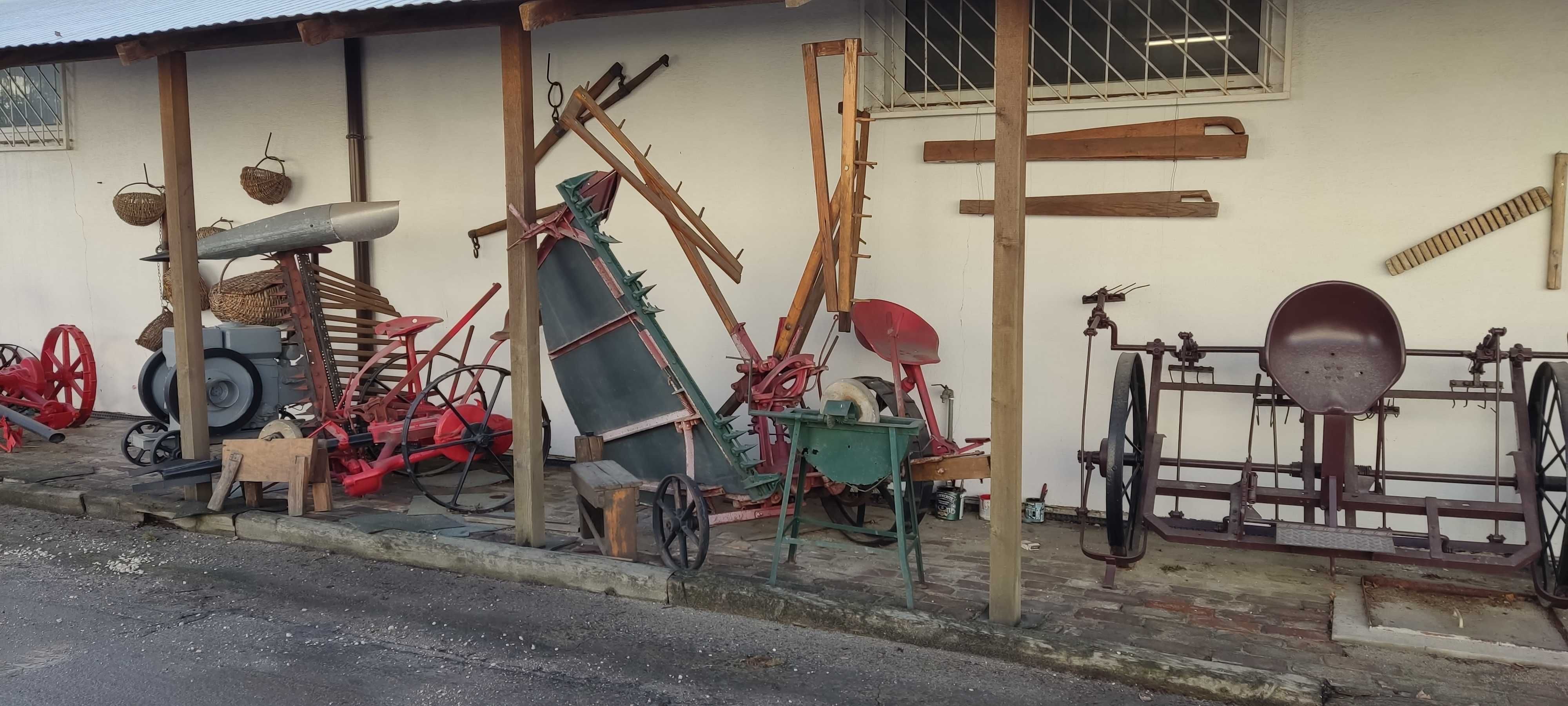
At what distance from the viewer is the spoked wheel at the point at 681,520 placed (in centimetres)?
499

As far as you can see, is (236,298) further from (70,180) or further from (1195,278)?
(1195,278)

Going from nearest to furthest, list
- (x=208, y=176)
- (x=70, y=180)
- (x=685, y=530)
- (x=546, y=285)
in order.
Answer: (x=685, y=530), (x=546, y=285), (x=208, y=176), (x=70, y=180)

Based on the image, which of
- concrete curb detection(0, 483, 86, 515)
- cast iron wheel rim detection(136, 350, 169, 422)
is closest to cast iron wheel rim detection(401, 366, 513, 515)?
concrete curb detection(0, 483, 86, 515)

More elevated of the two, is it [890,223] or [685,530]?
[890,223]

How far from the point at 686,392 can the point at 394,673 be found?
6.77 feet

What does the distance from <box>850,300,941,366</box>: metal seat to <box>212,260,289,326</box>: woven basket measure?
4.25m

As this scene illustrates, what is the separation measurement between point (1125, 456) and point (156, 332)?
26.7ft

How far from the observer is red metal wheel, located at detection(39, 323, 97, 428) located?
29.2ft

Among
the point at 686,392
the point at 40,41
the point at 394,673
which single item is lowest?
the point at 394,673

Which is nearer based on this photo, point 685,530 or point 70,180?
point 685,530

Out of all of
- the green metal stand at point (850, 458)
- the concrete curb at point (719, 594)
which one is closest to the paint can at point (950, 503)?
the green metal stand at point (850, 458)

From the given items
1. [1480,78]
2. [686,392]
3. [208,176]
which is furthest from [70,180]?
[1480,78]

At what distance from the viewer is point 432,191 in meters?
8.16

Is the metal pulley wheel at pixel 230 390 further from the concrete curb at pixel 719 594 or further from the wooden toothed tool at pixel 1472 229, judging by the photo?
the wooden toothed tool at pixel 1472 229
